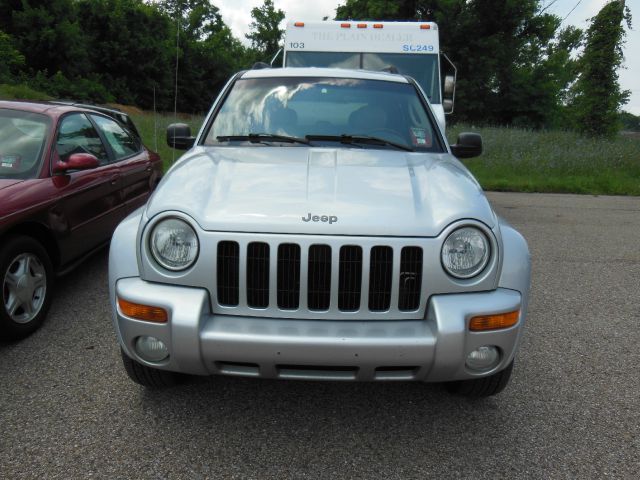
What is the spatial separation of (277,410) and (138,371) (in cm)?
73

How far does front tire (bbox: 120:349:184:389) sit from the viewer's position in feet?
8.24

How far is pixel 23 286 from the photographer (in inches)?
130

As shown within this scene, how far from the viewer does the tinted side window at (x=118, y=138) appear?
194 inches

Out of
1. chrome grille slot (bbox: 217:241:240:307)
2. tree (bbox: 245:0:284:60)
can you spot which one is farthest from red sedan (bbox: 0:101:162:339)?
tree (bbox: 245:0:284:60)

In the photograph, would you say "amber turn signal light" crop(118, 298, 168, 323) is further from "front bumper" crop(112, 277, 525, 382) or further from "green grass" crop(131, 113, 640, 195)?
"green grass" crop(131, 113, 640, 195)

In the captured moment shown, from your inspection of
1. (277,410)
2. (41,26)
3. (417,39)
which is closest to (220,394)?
(277,410)

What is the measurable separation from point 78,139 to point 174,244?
2691mm

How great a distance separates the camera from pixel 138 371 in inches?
99.6

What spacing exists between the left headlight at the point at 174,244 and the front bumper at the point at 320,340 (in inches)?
4.3

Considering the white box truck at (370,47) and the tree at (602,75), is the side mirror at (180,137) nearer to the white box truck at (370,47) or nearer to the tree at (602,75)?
the white box truck at (370,47)

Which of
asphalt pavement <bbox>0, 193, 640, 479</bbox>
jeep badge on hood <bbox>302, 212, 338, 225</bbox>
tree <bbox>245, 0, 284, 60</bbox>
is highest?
tree <bbox>245, 0, 284, 60</bbox>

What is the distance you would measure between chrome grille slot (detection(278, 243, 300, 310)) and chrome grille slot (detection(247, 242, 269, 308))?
60 millimetres

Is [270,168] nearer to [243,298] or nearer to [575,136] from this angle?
[243,298]

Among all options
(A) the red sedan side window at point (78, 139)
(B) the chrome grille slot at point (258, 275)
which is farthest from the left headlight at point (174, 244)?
(A) the red sedan side window at point (78, 139)
